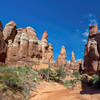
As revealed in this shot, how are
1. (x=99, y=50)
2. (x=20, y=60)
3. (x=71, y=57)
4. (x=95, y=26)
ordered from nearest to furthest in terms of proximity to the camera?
(x=99, y=50) → (x=95, y=26) → (x=20, y=60) → (x=71, y=57)

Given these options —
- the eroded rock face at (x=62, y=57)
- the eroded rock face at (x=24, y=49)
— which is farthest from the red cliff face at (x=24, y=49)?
the eroded rock face at (x=62, y=57)

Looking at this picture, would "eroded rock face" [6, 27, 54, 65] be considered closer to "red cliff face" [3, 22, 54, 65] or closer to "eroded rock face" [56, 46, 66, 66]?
Result: "red cliff face" [3, 22, 54, 65]

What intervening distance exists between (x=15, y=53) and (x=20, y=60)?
2.83 m

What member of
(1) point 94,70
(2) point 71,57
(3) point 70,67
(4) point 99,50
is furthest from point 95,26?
(2) point 71,57

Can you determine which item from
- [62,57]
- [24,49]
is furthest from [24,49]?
[62,57]

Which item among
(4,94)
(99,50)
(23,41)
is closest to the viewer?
(4,94)

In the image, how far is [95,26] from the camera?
16.5 m

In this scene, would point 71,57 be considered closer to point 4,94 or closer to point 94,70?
point 94,70

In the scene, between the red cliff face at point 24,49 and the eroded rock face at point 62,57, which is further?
the eroded rock face at point 62,57

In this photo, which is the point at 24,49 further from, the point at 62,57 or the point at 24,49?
the point at 62,57

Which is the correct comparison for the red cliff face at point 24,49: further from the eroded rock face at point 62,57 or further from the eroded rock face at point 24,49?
the eroded rock face at point 62,57

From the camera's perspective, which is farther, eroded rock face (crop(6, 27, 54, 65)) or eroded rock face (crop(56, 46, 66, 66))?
Answer: eroded rock face (crop(56, 46, 66, 66))

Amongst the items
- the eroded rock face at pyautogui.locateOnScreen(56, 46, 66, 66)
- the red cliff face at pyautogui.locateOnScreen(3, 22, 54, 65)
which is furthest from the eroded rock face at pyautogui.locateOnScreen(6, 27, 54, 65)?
the eroded rock face at pyautogui.locateOnScreen(56, 46, 66, 66)

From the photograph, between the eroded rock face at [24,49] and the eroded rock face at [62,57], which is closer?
the eroded rock face at [24,49]
